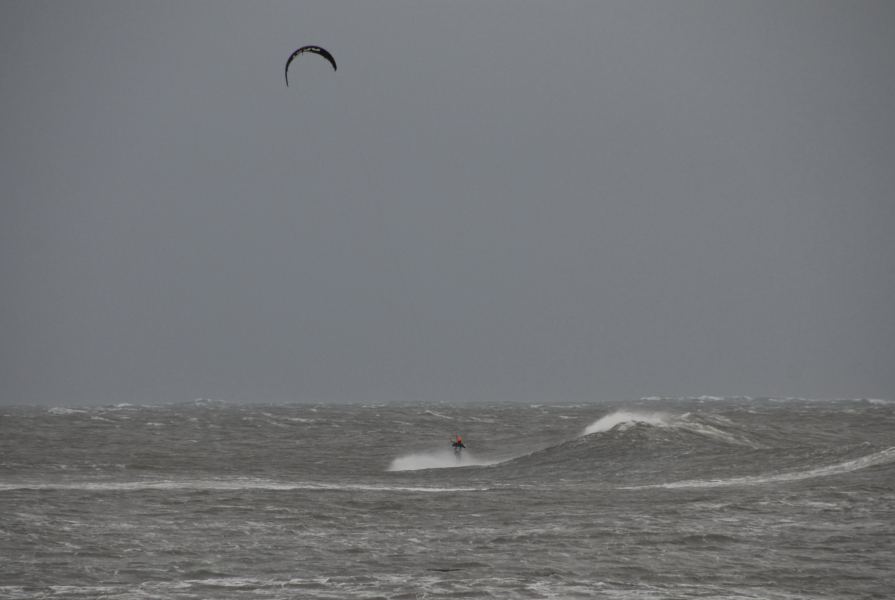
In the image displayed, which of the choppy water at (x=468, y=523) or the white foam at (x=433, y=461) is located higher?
the white foam at (x=433, y=461)

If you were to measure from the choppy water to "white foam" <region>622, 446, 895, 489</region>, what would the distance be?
0.13 m

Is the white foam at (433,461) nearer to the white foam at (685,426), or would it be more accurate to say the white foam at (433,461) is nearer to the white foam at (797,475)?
the white foam at (685,426)

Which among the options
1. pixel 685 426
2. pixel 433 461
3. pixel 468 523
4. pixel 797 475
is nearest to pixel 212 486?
pixel 468 523

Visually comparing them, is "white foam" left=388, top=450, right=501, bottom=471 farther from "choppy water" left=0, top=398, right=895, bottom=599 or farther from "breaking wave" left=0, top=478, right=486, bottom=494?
"breaking wave" left=0, top=478, right=486, bottom=494

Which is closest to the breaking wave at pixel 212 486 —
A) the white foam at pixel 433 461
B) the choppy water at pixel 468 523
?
the choppy water at pixel 468 523

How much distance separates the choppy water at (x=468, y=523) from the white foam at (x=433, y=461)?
0.40m

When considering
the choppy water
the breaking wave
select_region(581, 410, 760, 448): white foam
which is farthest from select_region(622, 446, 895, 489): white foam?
select_region(581, 410, 760, 448): white foam

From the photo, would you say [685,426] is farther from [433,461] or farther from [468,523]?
[468,523]

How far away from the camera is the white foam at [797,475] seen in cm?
3388

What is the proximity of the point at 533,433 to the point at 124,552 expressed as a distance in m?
52.9

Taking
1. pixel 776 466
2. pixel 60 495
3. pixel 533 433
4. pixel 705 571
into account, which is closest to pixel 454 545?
pixel 705 571

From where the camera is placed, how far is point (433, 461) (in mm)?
49625

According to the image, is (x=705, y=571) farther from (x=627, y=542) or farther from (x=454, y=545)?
(x=454, y=545)

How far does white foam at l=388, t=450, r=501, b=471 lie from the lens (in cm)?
4668
